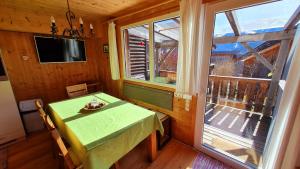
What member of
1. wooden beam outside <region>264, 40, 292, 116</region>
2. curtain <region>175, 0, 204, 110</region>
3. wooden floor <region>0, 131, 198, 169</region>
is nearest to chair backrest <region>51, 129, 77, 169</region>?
wooden floor <region>0, 131, 198, 169</region>

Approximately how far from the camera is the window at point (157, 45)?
2.25 metres

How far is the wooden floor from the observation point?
175 centimetres

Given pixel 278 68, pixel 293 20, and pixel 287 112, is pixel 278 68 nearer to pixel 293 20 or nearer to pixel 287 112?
pixel 293 20

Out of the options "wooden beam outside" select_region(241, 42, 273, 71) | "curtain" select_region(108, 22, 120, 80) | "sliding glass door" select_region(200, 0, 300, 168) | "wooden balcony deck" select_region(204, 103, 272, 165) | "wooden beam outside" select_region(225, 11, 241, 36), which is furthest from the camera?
"curtain" select_region(108, 22, 120, 80)

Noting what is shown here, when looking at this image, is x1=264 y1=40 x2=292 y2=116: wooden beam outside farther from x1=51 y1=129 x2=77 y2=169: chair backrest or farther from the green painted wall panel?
x1=51 y1=129 x2=77 y2=169: chair backrest

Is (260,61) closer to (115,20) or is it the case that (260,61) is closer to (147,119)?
(147,119)

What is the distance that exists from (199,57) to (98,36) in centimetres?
259

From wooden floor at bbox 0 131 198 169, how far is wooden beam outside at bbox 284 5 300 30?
1935mm

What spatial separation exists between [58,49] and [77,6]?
3.71 feet

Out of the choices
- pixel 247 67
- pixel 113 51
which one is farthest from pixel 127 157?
pixel 247 67

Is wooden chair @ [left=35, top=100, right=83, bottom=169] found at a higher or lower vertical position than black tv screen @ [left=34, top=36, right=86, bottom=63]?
lower

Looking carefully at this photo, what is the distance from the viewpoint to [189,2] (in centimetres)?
159

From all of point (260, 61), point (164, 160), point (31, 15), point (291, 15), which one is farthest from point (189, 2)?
point (31, 15)

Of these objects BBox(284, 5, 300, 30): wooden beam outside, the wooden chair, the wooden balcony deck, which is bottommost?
the wooden balcony deck
